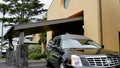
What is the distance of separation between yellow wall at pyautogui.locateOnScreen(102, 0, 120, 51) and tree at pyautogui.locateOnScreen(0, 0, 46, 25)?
23137 mm

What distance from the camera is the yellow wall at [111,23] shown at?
16297 millimetres

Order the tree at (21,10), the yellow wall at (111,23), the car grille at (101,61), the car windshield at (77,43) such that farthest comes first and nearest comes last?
1. the tree at (21,10)
2. the yellow wall at (111,23)
3. the car windshield at (77,43)
4. the car grille at (101,61)

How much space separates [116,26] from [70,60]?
9.15 meters

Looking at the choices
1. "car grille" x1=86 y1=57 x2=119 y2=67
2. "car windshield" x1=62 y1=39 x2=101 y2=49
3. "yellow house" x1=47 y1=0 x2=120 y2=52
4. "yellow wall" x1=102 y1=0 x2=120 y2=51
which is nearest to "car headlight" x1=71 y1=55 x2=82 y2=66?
"car grille" x1=86 y1=57 x2=119 y2=67

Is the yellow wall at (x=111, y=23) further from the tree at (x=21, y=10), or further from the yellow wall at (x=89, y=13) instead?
the tree at (x=21, y=10)

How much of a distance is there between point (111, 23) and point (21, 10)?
24.5 m

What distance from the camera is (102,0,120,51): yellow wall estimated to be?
53.5 feet

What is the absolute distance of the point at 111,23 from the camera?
1669 centimetres

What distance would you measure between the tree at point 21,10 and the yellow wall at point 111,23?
75.9ft

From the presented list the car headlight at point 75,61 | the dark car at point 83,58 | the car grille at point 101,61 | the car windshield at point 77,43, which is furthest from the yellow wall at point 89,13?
the car headlight at point 75,61

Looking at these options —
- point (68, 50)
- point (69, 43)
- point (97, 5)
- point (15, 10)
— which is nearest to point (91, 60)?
point (68, 50)

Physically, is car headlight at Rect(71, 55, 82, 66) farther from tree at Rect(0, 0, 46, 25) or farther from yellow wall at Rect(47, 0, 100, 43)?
tree at Rect(0, 0, 46, 25)

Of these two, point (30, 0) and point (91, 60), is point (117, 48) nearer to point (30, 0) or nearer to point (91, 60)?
point (91, 60)

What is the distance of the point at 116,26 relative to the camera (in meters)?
17.1
